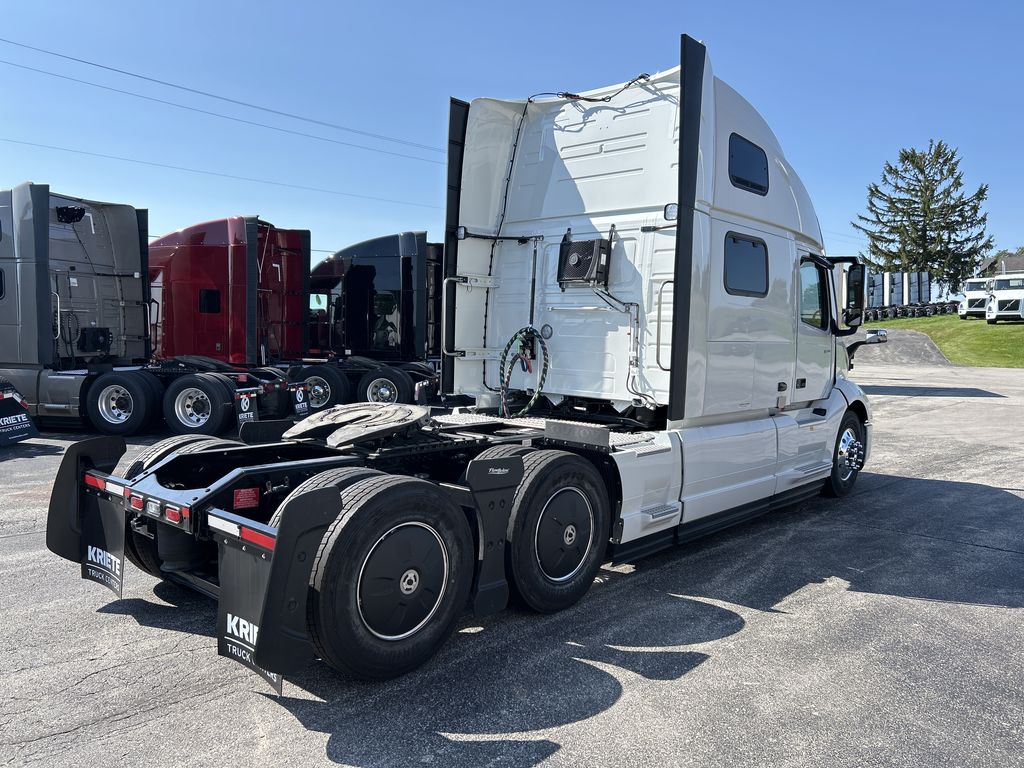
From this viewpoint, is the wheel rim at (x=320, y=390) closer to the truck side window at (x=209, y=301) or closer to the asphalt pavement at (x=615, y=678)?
the truck side window at (x=209, y=301)

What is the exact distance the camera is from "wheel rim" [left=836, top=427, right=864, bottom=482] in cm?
782

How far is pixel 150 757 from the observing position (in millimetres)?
2893

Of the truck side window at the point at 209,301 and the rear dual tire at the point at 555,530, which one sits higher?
the truck side window at the point at 209,301

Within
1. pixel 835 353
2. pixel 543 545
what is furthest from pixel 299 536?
pixel 835 353

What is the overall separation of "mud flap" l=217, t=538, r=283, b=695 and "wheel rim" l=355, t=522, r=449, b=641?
0.44 metres

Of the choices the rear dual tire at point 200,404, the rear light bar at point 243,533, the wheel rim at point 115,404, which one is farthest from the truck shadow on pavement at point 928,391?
the rear light bar at point 243,533

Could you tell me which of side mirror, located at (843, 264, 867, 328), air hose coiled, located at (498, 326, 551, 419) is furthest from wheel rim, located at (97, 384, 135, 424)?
side mirror, located at (843, 264, 867, 328)

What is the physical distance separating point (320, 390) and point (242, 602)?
417 inches

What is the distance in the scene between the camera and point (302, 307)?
1465 cm

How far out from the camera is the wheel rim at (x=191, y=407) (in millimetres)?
11133

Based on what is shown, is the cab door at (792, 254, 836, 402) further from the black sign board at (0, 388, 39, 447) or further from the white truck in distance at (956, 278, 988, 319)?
the white truck in distance at (956, 278, 988, 319)

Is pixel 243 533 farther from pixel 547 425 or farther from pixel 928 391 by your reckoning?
pixel 928 391

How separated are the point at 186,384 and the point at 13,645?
7.63 m

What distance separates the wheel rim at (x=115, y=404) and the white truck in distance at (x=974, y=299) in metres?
46.5
